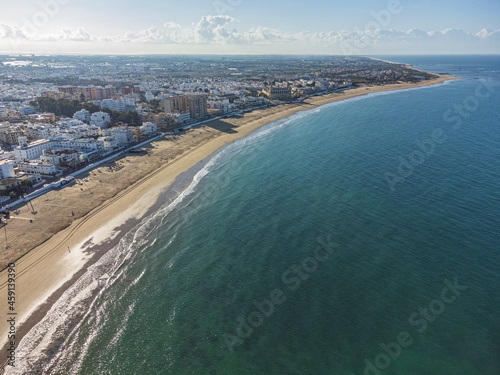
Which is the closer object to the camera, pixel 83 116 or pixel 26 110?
pixel 83 116

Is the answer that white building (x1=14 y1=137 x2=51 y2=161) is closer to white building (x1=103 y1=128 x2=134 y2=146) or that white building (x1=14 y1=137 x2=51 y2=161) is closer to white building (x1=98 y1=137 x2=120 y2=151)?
white building (x1=98 y1=137 x2=120 y2=151)

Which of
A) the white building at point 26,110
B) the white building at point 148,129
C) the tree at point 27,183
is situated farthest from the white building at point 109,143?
the white building at point 26,110

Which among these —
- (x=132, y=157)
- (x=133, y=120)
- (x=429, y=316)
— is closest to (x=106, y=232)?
(x=132, y=157)

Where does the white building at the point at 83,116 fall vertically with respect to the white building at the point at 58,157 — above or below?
below

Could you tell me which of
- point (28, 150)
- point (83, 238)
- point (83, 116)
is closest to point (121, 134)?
point (28, 150)

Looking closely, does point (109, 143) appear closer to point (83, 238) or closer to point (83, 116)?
point (83, 116)

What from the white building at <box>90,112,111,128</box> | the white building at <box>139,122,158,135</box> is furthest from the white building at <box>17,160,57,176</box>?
the white building at <box>90,112,111,128</box>

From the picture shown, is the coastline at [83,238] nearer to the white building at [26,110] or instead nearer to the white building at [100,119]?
the white building at [100,119]

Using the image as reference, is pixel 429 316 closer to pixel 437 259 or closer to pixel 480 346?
pixel 480 346
